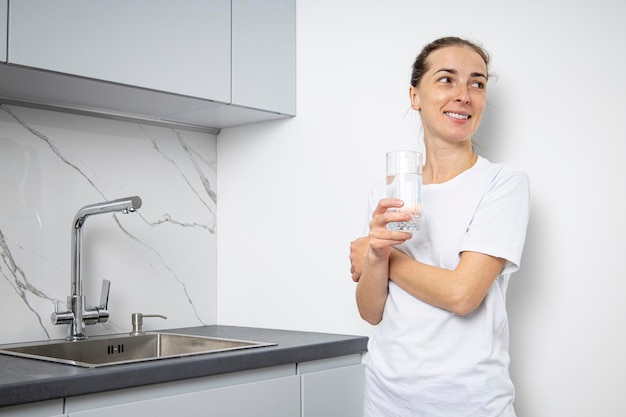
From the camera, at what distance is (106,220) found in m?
2.30

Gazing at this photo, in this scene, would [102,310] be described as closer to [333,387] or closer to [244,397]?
[244,397]

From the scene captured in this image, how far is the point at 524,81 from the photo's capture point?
184 cm

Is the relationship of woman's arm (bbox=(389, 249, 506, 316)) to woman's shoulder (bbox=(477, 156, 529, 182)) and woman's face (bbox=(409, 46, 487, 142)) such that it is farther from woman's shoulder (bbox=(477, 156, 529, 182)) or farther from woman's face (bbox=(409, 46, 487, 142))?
woman's face (bbox=(409, 46, 487, 142))

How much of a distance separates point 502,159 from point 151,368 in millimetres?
1003

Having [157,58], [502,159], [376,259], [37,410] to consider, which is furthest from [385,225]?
[157,58]

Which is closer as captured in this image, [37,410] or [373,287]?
[37,410]

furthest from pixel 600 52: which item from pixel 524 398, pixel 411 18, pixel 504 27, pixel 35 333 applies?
pixel 35 333

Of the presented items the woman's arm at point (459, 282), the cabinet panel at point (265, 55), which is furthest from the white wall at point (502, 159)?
the woman's arm at point (459, 282)

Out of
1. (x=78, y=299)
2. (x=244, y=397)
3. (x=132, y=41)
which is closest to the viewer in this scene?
(x=244, y=397)

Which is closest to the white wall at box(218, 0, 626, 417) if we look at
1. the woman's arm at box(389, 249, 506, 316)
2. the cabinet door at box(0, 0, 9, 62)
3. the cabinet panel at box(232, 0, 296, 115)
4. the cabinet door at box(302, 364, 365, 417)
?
the cabinet panel at box(232, 0, 296, 115)

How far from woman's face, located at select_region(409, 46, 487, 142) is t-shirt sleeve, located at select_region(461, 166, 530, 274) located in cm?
19

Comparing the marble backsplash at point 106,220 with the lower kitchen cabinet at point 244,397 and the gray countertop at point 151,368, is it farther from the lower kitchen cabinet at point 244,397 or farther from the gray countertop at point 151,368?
the lower kitchen cabinet at point 244,397

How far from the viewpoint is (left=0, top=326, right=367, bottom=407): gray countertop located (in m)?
1.41

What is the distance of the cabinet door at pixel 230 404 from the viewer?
1561 mm
